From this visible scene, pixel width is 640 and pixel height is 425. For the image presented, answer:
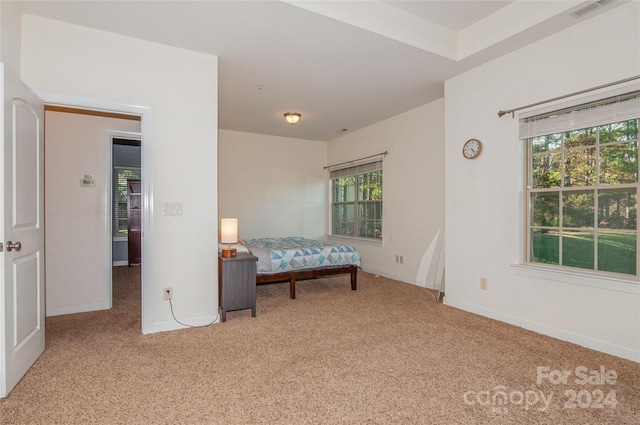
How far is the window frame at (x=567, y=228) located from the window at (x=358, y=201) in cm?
281

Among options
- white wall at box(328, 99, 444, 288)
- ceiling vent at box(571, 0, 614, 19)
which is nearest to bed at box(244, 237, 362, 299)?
white wall at box(328, 99, 444, 288)

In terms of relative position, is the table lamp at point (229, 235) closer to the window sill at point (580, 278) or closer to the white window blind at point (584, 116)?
the window sill at point (580, 278)

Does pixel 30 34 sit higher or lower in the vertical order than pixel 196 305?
higher

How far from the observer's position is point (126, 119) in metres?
3.97

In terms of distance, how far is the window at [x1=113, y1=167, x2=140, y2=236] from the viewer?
7.44 meters

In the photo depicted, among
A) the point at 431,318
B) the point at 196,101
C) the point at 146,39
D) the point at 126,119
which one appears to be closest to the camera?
the point at 146,39

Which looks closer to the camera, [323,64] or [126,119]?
[323,64]

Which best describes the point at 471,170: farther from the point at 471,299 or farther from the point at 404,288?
the point at 404,288

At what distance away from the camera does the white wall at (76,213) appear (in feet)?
11.9

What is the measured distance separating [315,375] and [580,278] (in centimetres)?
231

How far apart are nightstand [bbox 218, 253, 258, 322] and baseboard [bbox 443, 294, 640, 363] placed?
233 centimetres

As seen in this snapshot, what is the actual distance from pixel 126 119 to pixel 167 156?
140cm

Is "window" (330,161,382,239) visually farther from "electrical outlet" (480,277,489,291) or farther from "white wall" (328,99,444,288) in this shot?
"electrical outlet" (480,277,489,291)

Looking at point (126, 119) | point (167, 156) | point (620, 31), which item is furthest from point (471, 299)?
point (126, 119)
